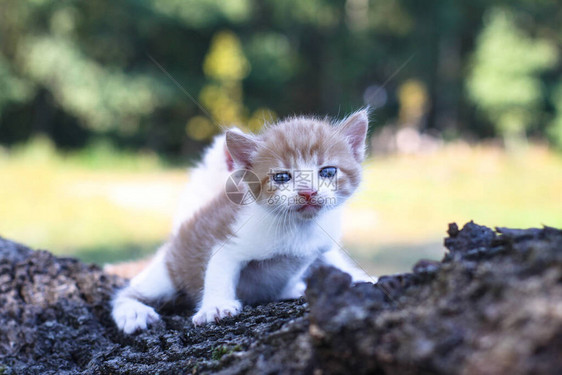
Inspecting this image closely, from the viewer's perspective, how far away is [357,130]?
238 cm

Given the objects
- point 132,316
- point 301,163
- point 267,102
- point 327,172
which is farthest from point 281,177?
point 267,102

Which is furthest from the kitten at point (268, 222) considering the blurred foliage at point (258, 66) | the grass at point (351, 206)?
the blurred foliage at point (258, 66)

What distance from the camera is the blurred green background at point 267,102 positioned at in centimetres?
789

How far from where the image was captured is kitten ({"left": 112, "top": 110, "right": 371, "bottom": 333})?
6.88 feet

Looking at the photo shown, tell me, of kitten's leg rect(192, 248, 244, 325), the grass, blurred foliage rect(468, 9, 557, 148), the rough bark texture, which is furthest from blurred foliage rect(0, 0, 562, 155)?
the rough bark texture

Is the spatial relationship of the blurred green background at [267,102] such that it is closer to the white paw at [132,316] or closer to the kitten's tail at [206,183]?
the kitten's tail at [206,183]

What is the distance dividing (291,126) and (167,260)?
921mm

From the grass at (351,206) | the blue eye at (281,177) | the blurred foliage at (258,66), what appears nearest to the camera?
the blue eye at (281,177)

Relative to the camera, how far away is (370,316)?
117 centimetres

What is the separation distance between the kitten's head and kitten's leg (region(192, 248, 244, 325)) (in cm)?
28

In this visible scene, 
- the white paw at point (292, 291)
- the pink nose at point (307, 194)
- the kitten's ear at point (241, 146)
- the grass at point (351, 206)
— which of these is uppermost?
the grass at point (351, 206)

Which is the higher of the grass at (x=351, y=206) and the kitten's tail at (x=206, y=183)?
the grass at (x=351, y=206)

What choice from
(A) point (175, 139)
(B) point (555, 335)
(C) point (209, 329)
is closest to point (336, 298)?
(B) point (555, 335)

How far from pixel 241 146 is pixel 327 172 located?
0.38 m
